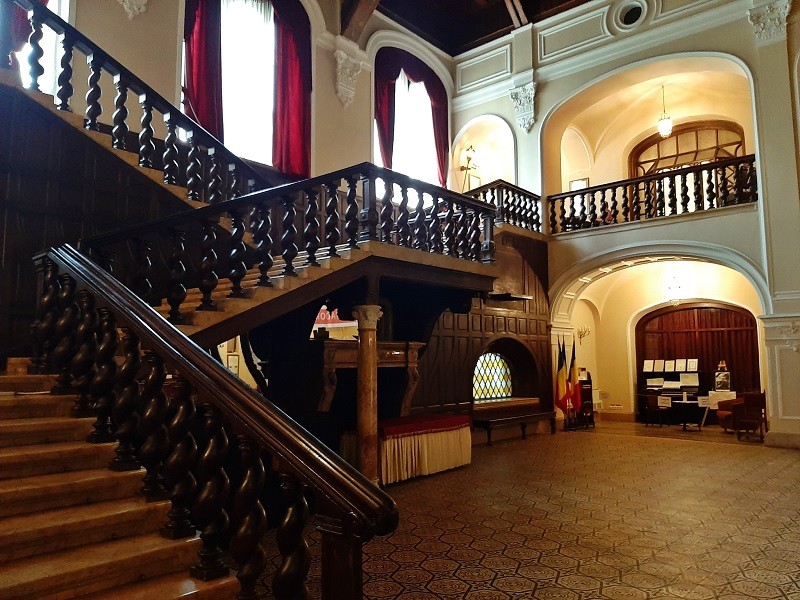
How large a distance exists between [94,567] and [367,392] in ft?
11.8

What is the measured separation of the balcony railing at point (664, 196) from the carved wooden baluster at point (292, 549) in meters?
9.85

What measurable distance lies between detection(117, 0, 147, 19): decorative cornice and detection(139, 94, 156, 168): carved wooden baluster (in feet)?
10.1

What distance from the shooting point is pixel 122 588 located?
8.05 ft

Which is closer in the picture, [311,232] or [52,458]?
[52,458]

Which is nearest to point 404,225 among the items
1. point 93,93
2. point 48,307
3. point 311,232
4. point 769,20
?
point 311,232

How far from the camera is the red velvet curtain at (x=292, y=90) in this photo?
31.3 ft

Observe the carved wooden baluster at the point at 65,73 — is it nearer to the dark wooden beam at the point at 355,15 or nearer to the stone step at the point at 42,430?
the stone step at the point at 42,430

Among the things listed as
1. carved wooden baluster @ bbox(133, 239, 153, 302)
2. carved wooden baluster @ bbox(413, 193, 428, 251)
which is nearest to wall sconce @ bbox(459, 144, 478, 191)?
carved wooden baluster @ bbox(413, 193, 428, 251)

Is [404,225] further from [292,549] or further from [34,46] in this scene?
[292,549]

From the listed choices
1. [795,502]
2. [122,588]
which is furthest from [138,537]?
[795,502]

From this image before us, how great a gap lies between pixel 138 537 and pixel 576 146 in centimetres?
1399

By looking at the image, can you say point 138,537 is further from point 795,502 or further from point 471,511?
point 795,502

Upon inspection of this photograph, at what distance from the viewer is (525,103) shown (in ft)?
40.5

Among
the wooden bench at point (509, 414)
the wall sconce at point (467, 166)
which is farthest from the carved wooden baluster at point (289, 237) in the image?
the wall sconce at point (467, 166)
